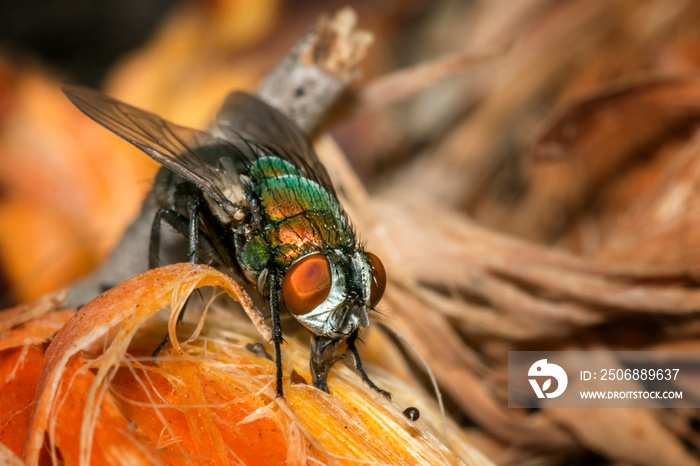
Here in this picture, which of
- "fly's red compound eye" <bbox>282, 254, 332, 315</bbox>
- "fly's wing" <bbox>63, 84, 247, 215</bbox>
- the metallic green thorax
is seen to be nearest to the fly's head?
"fly's red compound eye" <bbox>282, 254, 332, 315</bbox>

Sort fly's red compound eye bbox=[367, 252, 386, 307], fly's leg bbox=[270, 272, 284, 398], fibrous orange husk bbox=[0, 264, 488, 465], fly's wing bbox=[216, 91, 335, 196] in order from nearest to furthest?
fibrous orange husk bbox=[0, 264, 488, 465] < fly's leg bbox=[270, 272, 284, 398] < fly's red compound eye bbox=[367, 252, 386, 307] < fly's wing bbox=[216, 91, 335, 196]

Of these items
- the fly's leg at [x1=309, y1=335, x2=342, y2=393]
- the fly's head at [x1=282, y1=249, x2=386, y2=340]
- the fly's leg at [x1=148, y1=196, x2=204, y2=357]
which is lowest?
the fly's leg at [x1=309, y1=335, x2=342, y2=393]

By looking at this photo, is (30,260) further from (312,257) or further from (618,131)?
(618,131)

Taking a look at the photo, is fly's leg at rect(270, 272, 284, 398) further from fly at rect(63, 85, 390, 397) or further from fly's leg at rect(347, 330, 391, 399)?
fly's leg at rect(347, 330, 391, 399)

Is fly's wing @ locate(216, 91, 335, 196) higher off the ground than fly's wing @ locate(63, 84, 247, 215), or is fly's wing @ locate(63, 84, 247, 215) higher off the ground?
fly's wing @ locate(216, 91, 335, 196)

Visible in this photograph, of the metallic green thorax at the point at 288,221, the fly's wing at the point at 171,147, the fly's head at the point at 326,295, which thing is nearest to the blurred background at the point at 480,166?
the fly's wing at the point at 171,147

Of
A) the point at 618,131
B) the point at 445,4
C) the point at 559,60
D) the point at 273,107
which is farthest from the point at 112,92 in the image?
the point at 618,131

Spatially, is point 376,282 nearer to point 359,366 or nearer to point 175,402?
point 359,366
